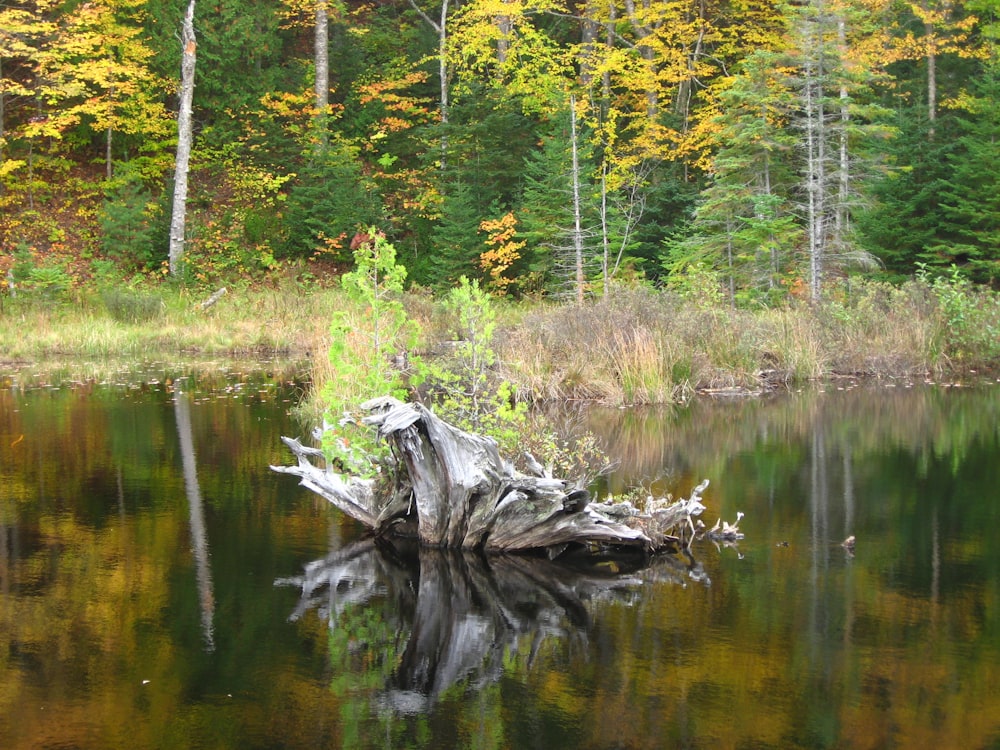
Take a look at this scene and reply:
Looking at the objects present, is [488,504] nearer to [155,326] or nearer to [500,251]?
[155,326]

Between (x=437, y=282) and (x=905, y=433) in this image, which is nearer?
(x=905, y=433)

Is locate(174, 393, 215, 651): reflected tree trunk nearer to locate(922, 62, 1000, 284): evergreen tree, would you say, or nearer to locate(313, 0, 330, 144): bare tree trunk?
locate(313, 0, 330, 144): bare tree trunk

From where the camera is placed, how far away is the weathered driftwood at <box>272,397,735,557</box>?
7211mm

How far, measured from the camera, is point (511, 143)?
1072 inches

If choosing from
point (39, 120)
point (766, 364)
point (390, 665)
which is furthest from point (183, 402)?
point (39, 120)

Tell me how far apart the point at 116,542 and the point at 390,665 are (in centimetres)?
327

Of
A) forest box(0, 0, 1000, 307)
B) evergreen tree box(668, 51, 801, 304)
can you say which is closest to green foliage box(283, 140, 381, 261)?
forest box(0, 0, 1000, 307)

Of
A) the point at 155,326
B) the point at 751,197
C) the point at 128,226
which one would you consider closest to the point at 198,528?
the point at 155,326

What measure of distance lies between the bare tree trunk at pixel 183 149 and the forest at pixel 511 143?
0.47 metres

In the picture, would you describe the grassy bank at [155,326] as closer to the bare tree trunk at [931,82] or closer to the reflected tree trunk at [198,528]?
the reflected tree trunk at [198,528]

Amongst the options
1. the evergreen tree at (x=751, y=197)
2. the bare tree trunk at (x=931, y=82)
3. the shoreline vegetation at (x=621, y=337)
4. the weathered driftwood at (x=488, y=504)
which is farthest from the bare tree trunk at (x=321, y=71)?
the weathered driftwood at (x=488, y=504)

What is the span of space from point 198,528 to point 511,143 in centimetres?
2012

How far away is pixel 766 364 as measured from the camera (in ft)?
55.8

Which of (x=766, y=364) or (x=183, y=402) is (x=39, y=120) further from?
(x=766, y=364)
